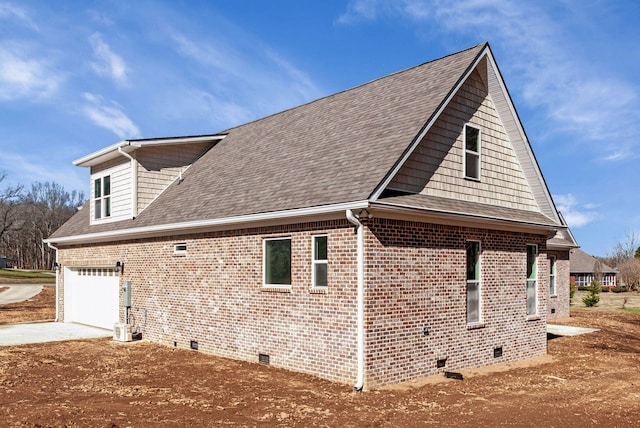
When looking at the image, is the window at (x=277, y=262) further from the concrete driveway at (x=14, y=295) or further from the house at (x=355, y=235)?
the concrete driveway at (x=14, y=295)

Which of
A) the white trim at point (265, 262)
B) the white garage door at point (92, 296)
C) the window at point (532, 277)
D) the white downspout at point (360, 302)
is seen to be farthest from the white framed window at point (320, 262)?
the white garage door at point (92, 296)

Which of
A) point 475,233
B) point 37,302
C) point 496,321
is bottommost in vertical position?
point 37,302

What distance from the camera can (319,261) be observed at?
1183 cm

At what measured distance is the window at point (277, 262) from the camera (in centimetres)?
1256

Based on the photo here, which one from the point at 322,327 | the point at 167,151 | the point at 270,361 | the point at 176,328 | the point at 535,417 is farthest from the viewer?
the point at 167,151

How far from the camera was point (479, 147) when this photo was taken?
1438 cm

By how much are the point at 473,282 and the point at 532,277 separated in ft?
11.1

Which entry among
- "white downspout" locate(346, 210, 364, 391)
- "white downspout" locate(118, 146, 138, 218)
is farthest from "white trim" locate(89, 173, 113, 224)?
"white downspout" locate(346, 210, 364, 391)

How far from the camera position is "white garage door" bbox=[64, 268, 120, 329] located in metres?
19.5

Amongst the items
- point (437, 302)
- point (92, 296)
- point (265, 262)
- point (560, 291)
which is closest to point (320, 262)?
point (265, 262)

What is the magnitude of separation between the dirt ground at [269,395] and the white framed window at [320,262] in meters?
1.96

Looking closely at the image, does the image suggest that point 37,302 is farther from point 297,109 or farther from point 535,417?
point 535,417

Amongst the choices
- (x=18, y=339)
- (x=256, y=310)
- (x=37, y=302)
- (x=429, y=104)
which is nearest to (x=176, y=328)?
(x=256, y=310)

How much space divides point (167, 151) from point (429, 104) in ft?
32.2
